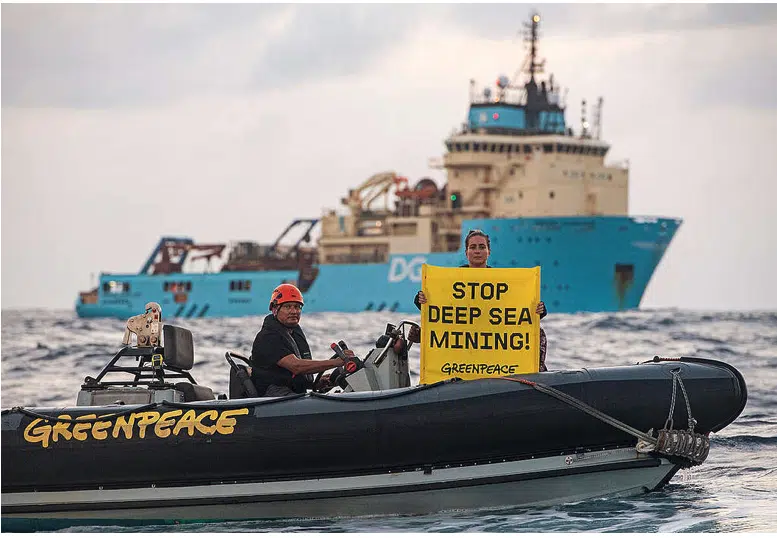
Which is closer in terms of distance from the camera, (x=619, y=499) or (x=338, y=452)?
(x=338, y=452)

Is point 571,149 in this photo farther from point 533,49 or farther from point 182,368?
point 182,368

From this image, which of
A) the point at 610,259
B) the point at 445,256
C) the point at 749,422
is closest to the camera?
the point at 749,422

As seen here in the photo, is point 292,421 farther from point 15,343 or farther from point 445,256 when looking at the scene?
point 445,256

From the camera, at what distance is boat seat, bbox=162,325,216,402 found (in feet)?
33.9

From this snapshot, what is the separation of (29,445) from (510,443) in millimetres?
3326

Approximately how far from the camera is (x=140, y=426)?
958cm

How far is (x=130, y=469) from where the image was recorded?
31.2 feet

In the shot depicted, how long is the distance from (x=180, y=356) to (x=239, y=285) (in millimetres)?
63047

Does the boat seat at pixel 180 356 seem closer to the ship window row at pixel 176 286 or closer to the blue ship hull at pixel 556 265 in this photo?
the blue ship hull at pixel 556 265

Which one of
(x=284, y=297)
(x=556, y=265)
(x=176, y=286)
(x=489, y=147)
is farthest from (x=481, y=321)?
(x=176, y=286)

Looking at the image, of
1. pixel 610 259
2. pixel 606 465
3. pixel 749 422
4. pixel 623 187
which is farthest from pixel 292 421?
pixel 623 187

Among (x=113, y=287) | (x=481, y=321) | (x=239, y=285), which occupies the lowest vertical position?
(x=113, y=287)

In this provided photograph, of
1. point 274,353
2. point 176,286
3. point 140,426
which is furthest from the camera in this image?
point 176,286

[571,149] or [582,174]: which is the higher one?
[571,149]
